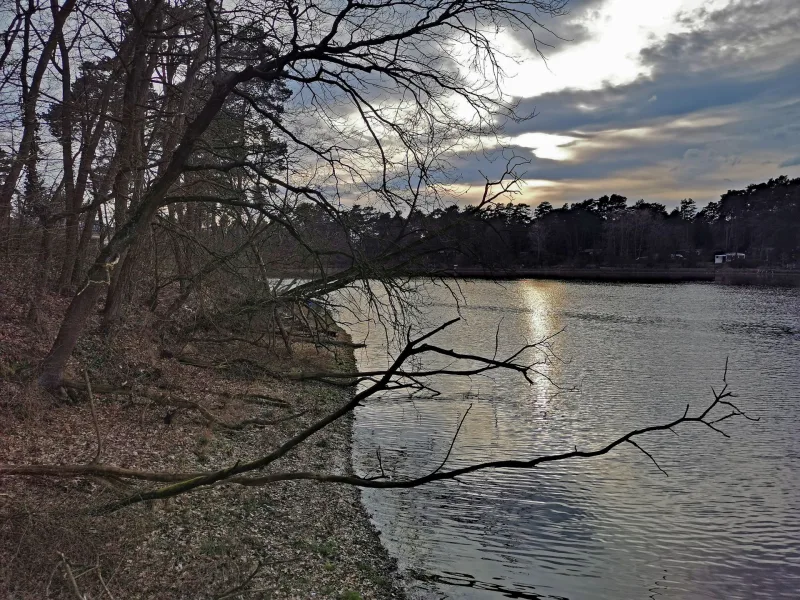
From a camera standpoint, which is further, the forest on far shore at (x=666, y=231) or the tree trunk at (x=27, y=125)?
the forest on far shore at (x=666, y=231)

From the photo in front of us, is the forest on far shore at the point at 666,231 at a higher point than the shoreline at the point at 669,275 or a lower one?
higher

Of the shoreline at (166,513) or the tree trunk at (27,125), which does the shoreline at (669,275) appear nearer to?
the shoreline at (166,513)

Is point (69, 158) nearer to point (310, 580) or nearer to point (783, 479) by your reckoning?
point (310, 580)

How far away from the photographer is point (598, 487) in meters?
11.0

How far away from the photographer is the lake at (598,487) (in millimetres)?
8031

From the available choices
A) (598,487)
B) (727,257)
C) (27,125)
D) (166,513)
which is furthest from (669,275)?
(166,513)

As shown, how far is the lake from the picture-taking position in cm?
803

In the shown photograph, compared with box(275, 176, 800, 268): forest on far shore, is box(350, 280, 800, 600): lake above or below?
below

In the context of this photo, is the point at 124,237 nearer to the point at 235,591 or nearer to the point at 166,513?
the point at 166,513

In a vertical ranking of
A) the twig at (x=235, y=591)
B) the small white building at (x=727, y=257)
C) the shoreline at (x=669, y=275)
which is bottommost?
the twig at (x=235, y=591)

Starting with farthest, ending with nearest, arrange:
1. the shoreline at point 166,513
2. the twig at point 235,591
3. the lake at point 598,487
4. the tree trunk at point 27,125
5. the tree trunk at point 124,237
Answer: the tree trunk at point 27,125 → the tree trunk at point 124,237 → the lake at point 598,487 → the shoreline at point 166,513 → the twig at point 235,591

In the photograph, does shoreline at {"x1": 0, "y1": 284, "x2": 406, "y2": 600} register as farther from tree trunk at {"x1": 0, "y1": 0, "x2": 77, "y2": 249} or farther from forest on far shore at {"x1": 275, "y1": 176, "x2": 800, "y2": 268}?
forest on far shore at {"x1": 275, "y1": 176, "x2": 800, "y2": 268}

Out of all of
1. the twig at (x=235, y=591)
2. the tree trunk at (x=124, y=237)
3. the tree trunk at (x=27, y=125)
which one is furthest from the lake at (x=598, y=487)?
the tree trunk at (x=27, y=125)

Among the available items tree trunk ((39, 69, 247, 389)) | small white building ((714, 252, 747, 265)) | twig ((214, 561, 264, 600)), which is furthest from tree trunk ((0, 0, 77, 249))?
small white building ((714, 252, 747, 265))
